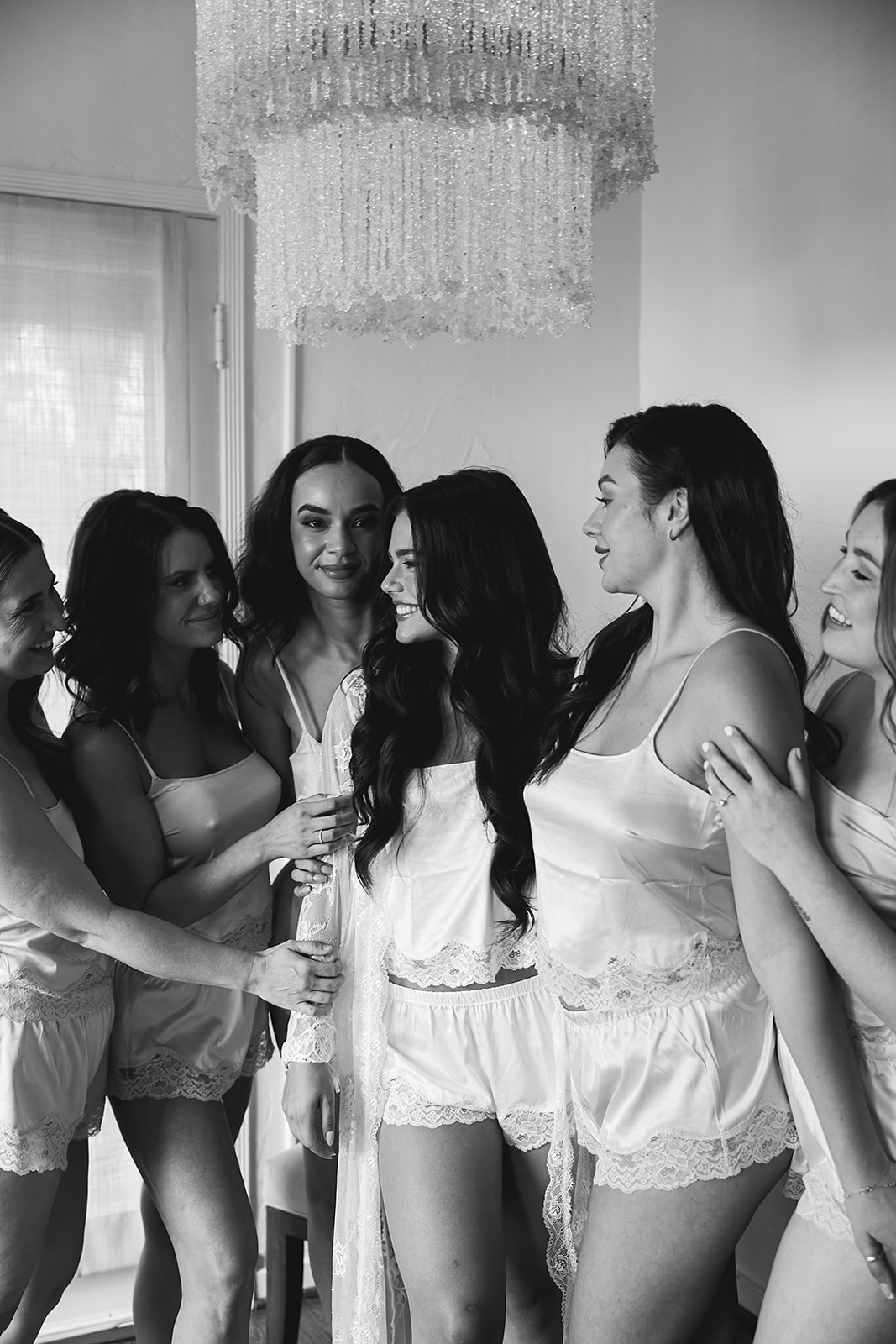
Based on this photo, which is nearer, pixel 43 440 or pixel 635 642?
pixel 635 642

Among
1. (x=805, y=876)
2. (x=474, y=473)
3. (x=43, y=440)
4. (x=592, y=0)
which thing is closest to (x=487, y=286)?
(x=474, y=473)

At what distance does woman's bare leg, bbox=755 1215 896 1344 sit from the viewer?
4.84ft

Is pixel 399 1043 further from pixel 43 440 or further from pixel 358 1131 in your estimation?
pixel 43 440

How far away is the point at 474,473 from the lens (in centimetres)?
204

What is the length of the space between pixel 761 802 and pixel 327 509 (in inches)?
44.6

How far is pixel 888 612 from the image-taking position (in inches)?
60.4

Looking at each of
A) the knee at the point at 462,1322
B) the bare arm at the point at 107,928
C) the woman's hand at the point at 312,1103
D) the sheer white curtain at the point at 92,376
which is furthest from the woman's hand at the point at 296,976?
the sheer white curtain at the point at 92,376

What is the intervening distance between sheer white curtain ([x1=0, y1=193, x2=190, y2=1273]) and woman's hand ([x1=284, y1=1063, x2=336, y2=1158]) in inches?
45.9

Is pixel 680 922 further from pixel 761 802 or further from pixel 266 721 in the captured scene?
pixel 266 721

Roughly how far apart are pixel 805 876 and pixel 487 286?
107cm

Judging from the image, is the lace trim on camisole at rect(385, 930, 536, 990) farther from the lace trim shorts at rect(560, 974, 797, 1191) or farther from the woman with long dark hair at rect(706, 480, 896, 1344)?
the woman with long dark hair at rect(706, 480, 896, 1344)

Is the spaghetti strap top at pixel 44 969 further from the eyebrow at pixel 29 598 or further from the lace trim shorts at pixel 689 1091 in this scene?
the lace trim shorts at pixel 689 1091

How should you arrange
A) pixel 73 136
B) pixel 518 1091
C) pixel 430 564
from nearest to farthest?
pixel 518 1091 < pixel 430 564 < pixel 73 136

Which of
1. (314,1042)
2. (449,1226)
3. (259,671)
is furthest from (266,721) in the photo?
(449,1226)
